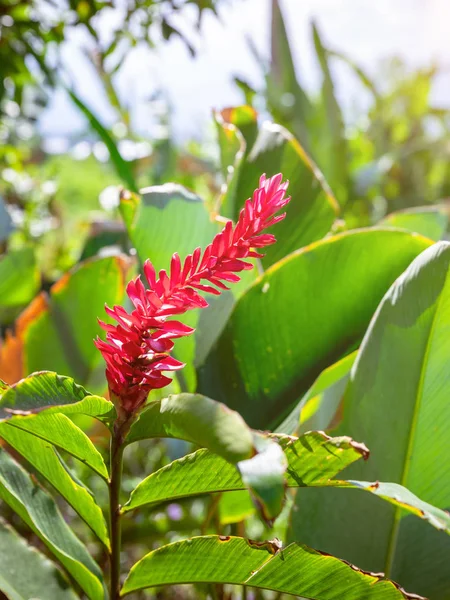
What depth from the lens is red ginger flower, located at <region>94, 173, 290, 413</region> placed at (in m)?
0.32

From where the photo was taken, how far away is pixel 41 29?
3.16 ft

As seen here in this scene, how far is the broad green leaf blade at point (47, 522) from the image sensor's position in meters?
0.40

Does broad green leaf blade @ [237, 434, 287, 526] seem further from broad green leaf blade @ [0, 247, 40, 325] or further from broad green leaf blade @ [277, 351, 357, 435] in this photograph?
broad green leaf blade @ [0, 247, 40, 325]

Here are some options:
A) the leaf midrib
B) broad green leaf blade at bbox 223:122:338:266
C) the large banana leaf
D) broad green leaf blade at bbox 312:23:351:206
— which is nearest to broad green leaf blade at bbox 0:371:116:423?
the large banana leaf

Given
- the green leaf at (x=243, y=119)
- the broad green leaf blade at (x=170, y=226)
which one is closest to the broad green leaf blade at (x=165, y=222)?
the broad green leaf blade at (x=170, y=226)

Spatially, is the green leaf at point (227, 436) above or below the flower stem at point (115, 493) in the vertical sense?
above

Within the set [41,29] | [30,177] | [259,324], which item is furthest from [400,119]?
[259,324]

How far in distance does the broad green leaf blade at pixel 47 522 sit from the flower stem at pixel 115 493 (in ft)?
0.07

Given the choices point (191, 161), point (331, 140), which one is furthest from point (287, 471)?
point (191, 161)

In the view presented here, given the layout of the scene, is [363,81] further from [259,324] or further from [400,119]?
[259,324]

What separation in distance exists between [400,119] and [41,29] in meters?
1.22

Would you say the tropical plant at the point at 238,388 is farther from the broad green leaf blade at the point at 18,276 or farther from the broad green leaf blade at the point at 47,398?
the broad green leaf blade at the point at 18,276

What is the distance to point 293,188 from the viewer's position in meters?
0.62

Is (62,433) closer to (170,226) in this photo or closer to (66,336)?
(170,226)
